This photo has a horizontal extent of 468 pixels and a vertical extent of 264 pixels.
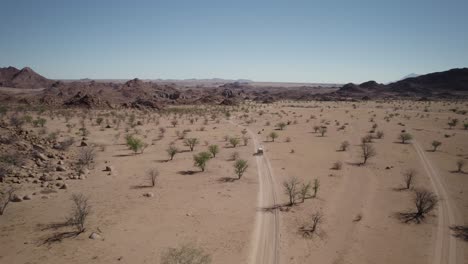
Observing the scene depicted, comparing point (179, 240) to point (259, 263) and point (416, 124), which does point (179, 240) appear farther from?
point (416, 124)

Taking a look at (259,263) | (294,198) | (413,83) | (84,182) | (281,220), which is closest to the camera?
(259,263)

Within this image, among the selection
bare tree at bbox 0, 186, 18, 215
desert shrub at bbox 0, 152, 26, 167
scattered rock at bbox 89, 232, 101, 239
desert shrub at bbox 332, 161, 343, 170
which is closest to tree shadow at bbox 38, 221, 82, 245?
scattered rock at bbox 89, 232, 101, 239

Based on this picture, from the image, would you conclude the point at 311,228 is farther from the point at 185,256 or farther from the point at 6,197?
the point at 6,197

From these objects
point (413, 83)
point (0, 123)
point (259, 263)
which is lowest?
point (259, 263)

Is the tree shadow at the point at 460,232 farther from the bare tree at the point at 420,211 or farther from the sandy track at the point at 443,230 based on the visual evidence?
the bare tree at the point at 420,211

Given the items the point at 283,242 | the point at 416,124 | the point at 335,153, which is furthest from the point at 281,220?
the point at 416,124

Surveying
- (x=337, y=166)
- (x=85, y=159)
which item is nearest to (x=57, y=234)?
(x=85, y=159)
